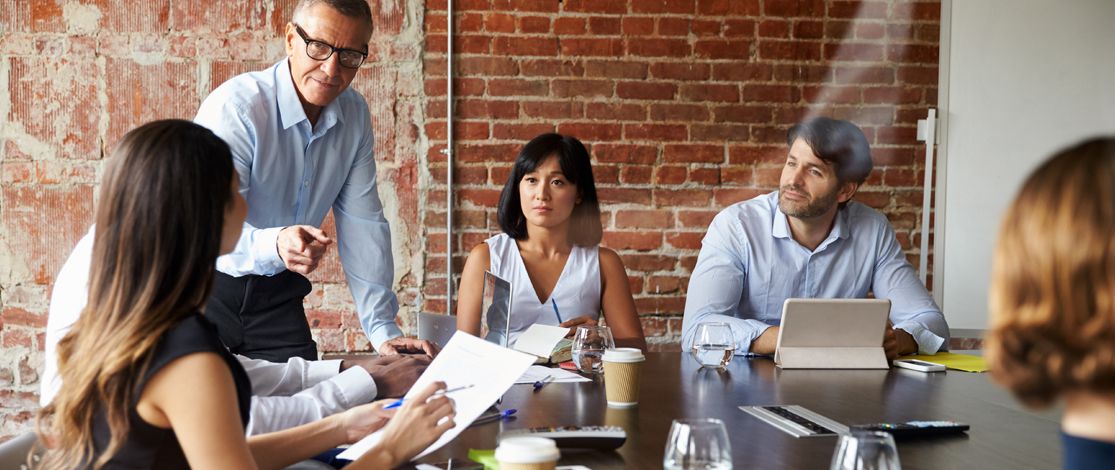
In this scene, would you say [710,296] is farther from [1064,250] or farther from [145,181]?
[1064,250]

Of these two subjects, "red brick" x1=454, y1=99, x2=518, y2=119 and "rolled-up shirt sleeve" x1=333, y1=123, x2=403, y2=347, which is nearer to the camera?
"rolled-up shirt sleeve" x1=333, y1=123, x2=403, y2=347

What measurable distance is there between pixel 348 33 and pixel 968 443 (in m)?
1.70

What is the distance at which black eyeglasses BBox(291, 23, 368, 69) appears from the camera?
7.84 feet

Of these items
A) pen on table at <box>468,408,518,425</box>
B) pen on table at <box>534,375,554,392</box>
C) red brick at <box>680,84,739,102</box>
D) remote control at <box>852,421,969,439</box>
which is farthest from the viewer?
red brick at <box>680,84,739,102</box>

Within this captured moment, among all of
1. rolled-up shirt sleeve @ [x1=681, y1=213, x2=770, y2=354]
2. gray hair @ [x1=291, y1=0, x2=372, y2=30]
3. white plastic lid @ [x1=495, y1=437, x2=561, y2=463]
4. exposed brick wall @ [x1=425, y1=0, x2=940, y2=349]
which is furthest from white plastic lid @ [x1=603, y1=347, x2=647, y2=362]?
exposed brick wall @ [x1=425, y1=0, x2=940, y2=349]

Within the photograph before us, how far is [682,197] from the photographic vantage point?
3.65 meters

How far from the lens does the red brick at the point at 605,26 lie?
11.7 ft

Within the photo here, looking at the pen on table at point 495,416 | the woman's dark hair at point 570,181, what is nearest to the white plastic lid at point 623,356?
the pen on table at point 495,416

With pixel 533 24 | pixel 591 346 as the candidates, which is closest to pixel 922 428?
pixel 591 346

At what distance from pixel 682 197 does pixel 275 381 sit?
2.13 metres

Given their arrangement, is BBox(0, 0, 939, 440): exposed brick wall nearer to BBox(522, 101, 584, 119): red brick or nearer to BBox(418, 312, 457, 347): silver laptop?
BBox(522, 101, 584, 119): red brick

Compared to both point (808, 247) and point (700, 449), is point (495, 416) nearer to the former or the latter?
point (700, 449)

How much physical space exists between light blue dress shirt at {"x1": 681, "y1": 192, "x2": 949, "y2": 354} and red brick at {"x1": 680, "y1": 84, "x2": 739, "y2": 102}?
0.78m

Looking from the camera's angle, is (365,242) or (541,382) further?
(365,242)
